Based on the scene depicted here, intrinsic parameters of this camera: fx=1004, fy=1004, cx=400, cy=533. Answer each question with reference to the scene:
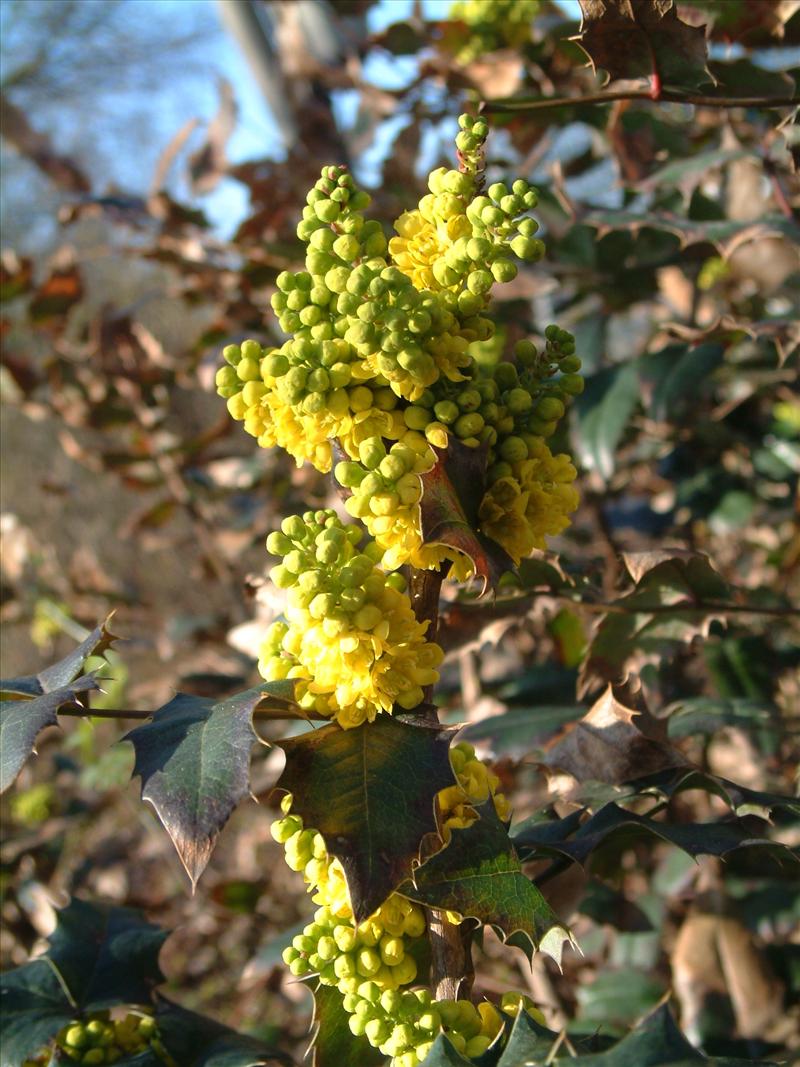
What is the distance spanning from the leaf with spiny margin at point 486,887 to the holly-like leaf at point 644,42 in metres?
0.69

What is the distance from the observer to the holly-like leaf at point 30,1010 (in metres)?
0.90

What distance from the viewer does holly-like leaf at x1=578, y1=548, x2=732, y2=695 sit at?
1079 millimetres

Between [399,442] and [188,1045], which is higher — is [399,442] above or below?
above

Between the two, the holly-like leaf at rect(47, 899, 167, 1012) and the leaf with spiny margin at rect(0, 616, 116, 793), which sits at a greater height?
the leaf with spiny margin at rect(0, 616, 116, 793)

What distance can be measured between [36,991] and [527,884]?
0.59 metres

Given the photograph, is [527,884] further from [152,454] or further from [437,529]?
[152,454]

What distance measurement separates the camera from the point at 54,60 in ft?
22.4

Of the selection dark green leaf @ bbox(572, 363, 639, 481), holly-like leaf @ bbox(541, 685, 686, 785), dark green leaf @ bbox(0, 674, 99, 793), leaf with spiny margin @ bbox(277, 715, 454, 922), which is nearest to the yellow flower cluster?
leaf with spiny margin @ bbox(277, 715, 454, 922)

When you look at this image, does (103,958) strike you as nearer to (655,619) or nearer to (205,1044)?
(205,1044)

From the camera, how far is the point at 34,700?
0.72 m

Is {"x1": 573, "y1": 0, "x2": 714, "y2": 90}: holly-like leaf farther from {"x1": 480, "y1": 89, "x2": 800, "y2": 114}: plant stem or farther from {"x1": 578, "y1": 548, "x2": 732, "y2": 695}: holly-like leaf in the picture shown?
{"x1": 578, "y1": 548, "x2": 732, "y2": 695}: holly-like leaf

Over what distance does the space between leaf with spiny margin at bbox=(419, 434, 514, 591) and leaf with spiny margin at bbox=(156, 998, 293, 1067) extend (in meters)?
0.51

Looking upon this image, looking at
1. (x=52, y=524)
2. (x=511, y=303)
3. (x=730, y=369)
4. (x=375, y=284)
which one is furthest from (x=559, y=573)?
(x=52, y=524)

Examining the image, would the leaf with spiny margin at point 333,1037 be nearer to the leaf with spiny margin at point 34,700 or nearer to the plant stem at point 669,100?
the leaf with spiny margin at point 34,700
